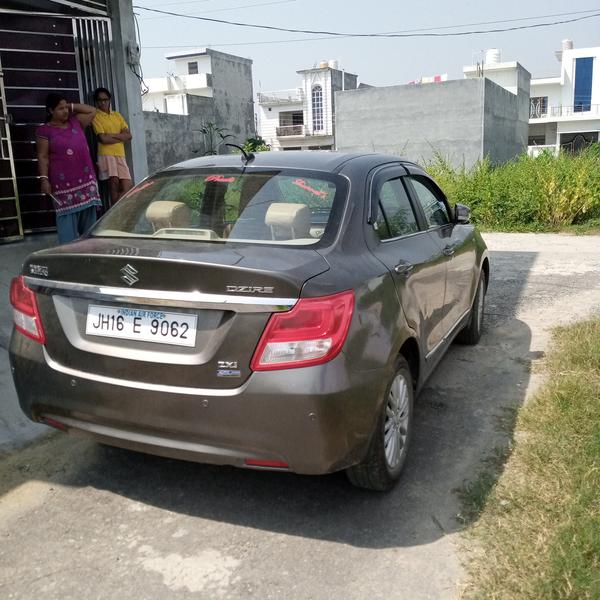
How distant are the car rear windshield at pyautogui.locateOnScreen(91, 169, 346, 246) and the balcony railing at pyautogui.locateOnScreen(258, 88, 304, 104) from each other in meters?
60.3

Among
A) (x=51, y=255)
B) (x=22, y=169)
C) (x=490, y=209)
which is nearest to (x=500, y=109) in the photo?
(x=490, y=209)

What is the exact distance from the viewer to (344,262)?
2.77m

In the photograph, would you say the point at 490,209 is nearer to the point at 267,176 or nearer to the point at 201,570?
the point at 267,176

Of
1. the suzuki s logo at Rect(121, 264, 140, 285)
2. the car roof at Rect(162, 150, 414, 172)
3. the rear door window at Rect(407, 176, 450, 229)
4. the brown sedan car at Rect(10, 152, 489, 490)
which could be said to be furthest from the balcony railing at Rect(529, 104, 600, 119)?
the suzuki s logo at Rect(121, 264, 140, 285)

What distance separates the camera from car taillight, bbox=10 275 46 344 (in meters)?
2.83

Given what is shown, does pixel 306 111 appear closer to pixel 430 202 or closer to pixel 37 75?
pixel 37 75

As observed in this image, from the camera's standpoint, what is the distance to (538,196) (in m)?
12.8

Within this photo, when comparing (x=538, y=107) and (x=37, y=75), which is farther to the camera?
(x=538, y=107)

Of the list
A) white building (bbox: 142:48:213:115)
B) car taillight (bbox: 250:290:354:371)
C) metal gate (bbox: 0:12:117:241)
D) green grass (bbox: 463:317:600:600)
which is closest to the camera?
green grass (bbox: 463:317:600:600)

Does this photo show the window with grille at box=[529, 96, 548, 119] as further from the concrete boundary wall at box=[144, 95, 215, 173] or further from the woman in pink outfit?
the woman in pink outfit

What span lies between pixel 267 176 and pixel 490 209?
10754mm

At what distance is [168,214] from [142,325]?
2.84 feet

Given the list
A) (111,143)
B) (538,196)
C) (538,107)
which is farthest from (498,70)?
(111,143)

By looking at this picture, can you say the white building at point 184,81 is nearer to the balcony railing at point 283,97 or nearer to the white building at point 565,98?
the balcony railing at point 283,97
